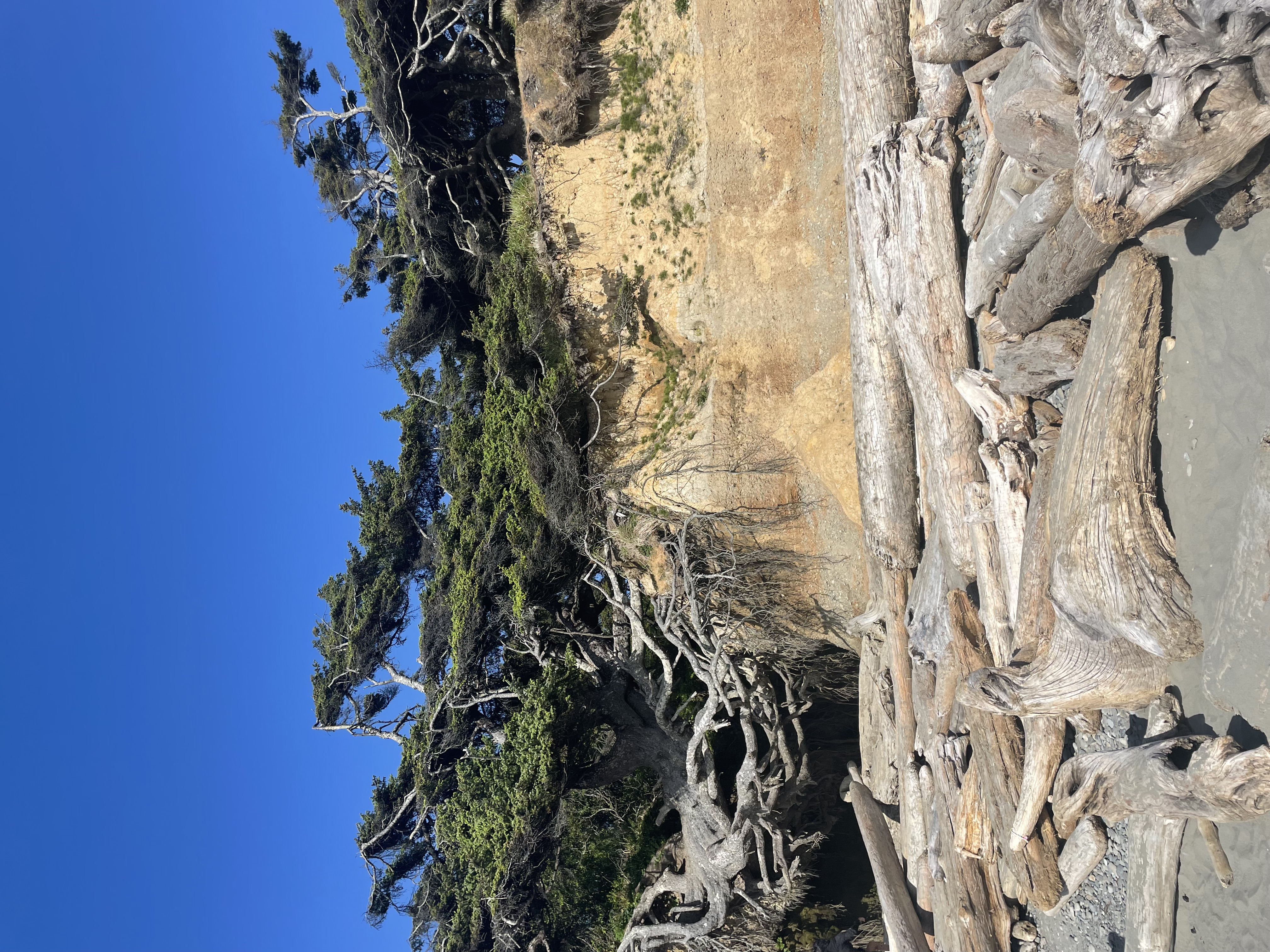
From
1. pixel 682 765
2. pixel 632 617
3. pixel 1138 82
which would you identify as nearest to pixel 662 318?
pixel 632 617

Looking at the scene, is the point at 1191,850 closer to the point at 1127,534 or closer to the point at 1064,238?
the point at 1127,534

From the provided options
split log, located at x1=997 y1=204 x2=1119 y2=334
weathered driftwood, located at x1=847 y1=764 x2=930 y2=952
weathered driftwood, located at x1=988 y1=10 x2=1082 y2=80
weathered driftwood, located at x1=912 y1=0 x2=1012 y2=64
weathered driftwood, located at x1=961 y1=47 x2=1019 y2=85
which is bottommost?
weathered driftwood, located at x1=847 y1=764 x2=930 y2=952

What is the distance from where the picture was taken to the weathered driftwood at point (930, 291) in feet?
22.6

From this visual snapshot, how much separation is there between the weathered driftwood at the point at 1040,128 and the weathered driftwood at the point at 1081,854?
14.6 feet

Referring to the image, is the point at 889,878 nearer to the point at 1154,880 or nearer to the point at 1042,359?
the point at 1154,880

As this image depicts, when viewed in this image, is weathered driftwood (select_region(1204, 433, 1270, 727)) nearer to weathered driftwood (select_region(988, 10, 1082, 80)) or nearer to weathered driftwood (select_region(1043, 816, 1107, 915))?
weathered driftwood (select_region(1043, 816, 1107, 915))

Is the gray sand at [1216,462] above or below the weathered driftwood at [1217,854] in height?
above

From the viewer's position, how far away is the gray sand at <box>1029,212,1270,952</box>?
4312 millimetres

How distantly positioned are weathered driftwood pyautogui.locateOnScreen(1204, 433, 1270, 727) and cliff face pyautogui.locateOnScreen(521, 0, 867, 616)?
5590 mm

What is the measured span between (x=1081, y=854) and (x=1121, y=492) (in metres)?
2.83

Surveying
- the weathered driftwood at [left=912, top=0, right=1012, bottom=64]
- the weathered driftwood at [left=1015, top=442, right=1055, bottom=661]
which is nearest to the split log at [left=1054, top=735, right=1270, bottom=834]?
the weathered driftwood at [left=1015, top=442, right=1055, bottom=661]

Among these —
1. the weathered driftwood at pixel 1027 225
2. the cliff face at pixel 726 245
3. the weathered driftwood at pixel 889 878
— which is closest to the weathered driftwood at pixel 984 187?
the weathered driftwood at pixel 1027 225

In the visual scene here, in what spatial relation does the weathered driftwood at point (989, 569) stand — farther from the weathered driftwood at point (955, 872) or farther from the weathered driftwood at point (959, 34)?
the weathered driftwood at point (959, 34)

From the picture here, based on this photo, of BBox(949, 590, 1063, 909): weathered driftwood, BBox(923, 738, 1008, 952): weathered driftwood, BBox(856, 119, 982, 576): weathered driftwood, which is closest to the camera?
BBox(949, 590, 1063, 909): weathered driftwood
